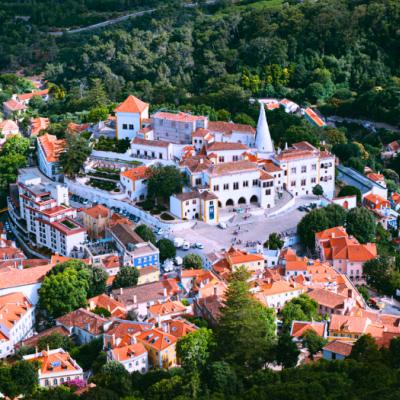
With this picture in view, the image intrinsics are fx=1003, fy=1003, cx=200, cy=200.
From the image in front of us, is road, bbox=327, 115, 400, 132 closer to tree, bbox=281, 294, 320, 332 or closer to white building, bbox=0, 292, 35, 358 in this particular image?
tree, bbox=281, 294, 320, 332

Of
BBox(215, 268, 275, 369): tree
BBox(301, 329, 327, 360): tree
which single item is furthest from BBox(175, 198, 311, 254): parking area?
BBox(301, 329, 327, 360): tree

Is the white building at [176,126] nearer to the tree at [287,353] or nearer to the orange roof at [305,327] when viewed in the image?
the orange roof at [305,327]

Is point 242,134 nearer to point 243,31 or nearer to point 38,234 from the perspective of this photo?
point 38,234

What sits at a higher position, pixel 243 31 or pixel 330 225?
pixel 243 31

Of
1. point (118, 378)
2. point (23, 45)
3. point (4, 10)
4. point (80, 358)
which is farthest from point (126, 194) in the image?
point (4, 10)

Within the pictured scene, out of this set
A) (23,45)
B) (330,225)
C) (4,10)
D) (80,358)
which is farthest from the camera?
(4,10)

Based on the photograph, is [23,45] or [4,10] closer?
[23,45]

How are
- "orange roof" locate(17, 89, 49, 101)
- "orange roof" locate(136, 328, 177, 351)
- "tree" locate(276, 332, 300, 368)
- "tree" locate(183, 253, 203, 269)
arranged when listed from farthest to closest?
1. "orange roof" locate(17, 89, 49, 101)
2. "tree" locate(183, 253, 203, 269)
3. "orange roof" locate(136, 328, 177, 351)
4. "tree" locate(276, 332, 300, 368)
